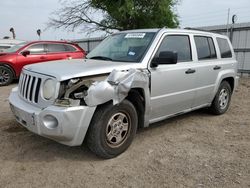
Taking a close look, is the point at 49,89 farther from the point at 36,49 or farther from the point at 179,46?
the point at 36,49

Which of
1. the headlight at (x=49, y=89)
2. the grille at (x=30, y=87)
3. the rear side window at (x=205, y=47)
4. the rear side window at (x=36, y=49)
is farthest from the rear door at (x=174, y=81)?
the rear side window at (x=36, y=49)

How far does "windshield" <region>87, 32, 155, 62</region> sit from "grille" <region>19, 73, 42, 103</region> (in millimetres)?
1284

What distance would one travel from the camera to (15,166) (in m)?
3.50

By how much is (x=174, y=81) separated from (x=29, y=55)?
7467mm

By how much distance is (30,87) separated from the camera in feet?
12.3

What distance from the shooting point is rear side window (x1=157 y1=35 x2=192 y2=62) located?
4.49 meters

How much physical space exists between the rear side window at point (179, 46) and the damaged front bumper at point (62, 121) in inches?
70.1

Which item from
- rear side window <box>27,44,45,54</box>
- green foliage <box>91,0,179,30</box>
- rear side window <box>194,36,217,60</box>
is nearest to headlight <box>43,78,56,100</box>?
rear side window <box>194,36,217,60</box>

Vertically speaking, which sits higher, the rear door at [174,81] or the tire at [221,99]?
the rear door at [174,81]

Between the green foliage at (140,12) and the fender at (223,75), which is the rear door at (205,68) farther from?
the green foliage at (140,12)

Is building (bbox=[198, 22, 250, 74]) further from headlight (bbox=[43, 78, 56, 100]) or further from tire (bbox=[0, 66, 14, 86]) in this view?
headlight (bbox=[43, 78, 56, 100])

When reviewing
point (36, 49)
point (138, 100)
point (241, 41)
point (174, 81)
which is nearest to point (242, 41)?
point (241, 41)

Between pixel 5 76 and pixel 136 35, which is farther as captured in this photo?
pixel 5 76

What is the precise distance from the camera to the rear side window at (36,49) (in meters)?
10.5
